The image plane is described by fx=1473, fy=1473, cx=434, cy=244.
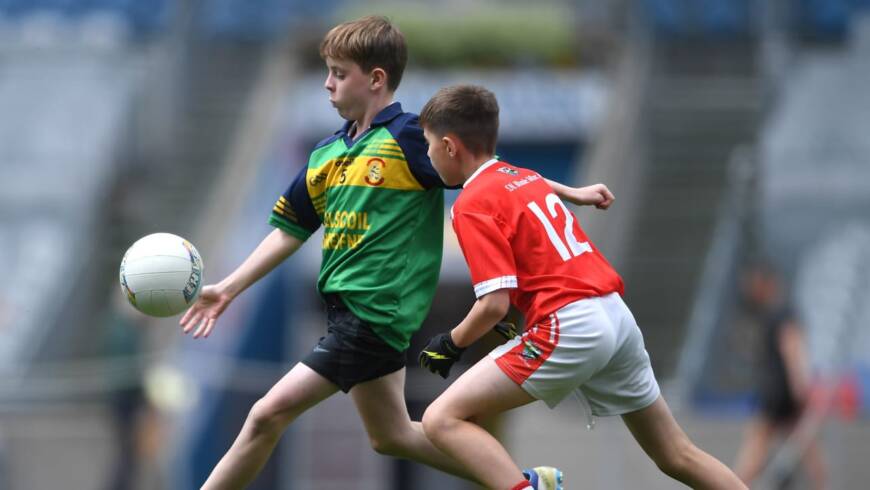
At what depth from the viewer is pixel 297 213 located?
609 cm

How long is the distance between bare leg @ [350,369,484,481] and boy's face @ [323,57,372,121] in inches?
43.2

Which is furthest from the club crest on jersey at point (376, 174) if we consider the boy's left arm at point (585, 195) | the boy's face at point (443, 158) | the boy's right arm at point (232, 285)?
the boy's left arm at point (585, 195)

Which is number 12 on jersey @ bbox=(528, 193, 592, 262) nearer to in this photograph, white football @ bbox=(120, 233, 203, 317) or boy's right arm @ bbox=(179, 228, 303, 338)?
boy's right arm @ bbox=(179, 228, 303, 338)

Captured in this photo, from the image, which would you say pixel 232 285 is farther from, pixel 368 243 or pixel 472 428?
pixel 472 428

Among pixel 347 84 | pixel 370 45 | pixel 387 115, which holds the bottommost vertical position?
pixel 387 115

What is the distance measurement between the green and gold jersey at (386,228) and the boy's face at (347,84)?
11 centimetres

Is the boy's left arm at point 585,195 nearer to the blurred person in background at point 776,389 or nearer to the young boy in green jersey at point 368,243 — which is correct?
the young boy in green jersey at point 368,243

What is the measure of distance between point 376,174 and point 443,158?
37cm

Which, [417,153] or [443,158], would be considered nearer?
[443,158]

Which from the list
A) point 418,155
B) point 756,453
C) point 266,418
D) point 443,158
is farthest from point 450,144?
point 756,453

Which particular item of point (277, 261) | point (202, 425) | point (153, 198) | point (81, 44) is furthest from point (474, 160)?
point (81, 44)

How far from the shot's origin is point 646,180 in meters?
16.1

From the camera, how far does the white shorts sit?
527cm

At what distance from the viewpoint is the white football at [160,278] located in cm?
570
